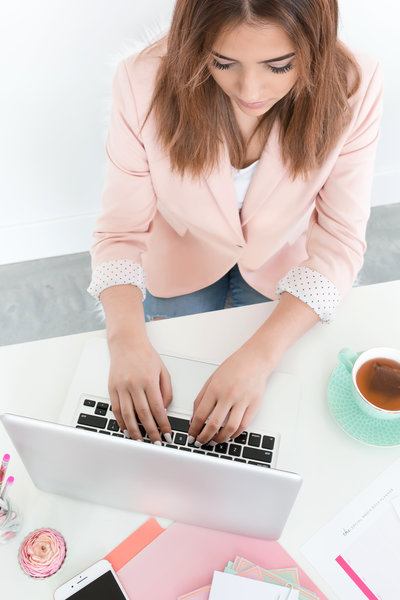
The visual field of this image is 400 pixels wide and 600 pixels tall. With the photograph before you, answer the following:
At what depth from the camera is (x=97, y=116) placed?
1600 millimetres

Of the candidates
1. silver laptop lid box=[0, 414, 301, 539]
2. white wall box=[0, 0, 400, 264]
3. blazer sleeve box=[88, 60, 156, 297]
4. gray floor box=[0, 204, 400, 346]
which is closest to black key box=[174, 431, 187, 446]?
silver laptop lid box=[0, 414, 301, 539]

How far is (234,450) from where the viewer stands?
0.84 metres

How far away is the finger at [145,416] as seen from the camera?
0.83 meters

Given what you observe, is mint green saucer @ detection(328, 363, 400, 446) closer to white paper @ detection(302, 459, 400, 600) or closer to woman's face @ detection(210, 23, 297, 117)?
white paper @ detection(302, 459, 400, 600)

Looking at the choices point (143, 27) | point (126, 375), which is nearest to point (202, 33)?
point (126, 375)

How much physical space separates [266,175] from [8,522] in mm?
761

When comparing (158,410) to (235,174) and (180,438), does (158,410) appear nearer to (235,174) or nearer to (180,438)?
(180,438)

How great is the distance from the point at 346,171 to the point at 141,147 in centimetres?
41

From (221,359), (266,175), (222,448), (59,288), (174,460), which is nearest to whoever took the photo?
(174,460)

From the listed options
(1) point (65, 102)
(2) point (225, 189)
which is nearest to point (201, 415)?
(2) point (225, 189)

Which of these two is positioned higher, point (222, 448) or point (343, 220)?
point (343, 220)

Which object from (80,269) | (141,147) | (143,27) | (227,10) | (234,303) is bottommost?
(80,269)

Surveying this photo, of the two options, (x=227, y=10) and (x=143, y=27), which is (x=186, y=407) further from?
(x=143, y=27)

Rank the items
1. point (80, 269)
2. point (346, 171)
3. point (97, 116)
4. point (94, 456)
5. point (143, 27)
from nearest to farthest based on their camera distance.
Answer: point (94, 456) → point (346, 171) → point (143, 27) → point (97, 116) → point (80, 269)
